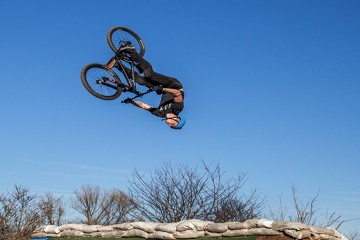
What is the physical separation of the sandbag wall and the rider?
3130 millimetres

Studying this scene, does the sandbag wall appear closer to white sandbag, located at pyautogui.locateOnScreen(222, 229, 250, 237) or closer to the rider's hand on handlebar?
white sandbag, located at pyautogui.locateOnScreen(222, 229, 250, 237)

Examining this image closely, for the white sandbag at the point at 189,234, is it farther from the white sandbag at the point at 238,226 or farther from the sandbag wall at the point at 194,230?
the white sandbag at the point at 238,226

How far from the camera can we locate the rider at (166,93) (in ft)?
29.1

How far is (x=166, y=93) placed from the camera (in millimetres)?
8945

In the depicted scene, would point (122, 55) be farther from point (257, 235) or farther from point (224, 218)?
point (224, 218)

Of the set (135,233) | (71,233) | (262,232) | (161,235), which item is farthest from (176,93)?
(71,233)

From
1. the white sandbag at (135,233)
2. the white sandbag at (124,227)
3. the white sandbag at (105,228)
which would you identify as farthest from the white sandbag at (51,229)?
the white sandbag at (135,233)

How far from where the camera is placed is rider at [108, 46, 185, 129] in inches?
349

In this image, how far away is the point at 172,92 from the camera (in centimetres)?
892

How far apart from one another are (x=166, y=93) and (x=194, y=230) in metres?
4.01

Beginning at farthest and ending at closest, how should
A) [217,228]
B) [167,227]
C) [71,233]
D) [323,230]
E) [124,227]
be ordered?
1. [71,233]
2. [124,227]
3. [167,227]
4. [217,228]
5. [323,230]

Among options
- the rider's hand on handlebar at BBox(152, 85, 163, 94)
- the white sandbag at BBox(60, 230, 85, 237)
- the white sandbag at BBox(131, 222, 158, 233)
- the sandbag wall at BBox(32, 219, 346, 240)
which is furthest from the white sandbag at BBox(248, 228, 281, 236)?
the white sandbag at BBox(60, 230, 85, 237)

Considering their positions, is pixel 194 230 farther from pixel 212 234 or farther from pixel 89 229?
pixel 89 229

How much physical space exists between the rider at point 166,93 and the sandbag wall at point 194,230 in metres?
3.13
